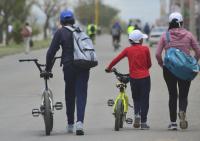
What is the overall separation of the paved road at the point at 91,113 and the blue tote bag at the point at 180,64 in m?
0.87

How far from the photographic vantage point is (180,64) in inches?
459

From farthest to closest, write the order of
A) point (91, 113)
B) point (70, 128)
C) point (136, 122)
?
point (91, 113)
point (136, 122)
point (70, 128)

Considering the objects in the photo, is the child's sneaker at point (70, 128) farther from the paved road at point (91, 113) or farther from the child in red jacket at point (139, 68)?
the child in red jacket at point (139, 68)

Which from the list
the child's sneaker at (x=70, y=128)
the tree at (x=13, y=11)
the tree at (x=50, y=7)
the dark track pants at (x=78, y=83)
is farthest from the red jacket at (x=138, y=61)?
the tree at (x=50, y=7)

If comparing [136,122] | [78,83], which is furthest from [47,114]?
[136,122]

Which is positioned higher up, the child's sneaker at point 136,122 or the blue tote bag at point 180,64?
the blue tote bag at point 180,64

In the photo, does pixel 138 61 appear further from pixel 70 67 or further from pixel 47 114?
pixel 47 114

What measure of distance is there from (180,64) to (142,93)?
2.69 feet

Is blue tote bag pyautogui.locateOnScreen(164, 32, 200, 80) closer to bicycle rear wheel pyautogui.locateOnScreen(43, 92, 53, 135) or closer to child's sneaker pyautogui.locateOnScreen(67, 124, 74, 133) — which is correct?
child's sneaker pyautogui.locateOnScreen(67, 124, 74, 133)

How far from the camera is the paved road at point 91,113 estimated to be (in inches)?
443

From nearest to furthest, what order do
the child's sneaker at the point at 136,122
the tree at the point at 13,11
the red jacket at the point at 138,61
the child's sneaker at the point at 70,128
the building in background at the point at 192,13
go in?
the child's sneaker at the point at 70,128
the red jacket at the point at 138,61
the child's sneaker at the point at 136,122
the tree at the point at 13,11
the building in background at the point at 192,13

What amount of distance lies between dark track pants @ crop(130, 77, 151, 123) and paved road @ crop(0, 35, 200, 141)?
1.03 feet

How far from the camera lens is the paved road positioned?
11250 mm

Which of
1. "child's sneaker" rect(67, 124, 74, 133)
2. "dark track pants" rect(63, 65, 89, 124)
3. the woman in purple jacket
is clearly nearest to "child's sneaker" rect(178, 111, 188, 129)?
the woman in purple jacket
